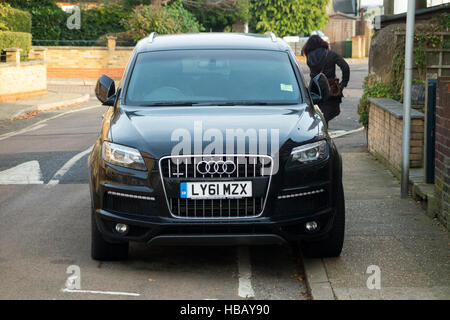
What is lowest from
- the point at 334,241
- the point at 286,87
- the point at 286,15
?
the point at 334,241

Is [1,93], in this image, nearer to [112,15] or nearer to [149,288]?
[112,15]

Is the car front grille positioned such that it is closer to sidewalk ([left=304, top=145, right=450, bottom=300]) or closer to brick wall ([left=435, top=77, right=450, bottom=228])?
sidewalk ([left=304, top=145, right=450, bottom=300])

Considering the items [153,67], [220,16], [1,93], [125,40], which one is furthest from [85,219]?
[220,16]

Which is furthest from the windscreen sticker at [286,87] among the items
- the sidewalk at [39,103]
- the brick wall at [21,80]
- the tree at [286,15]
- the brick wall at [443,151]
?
the tree at [286,15]

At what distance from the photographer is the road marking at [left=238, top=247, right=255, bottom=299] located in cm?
600

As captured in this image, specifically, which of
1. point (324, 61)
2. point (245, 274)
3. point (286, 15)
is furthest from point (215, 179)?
point (286, 15)

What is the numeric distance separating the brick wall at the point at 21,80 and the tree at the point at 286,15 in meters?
32.3

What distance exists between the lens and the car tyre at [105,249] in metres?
6.66

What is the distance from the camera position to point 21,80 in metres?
28.2

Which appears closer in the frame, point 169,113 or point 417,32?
point 169,113

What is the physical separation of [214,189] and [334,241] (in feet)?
3.86

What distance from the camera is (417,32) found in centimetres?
1327

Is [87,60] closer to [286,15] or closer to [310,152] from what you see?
[286,15]
